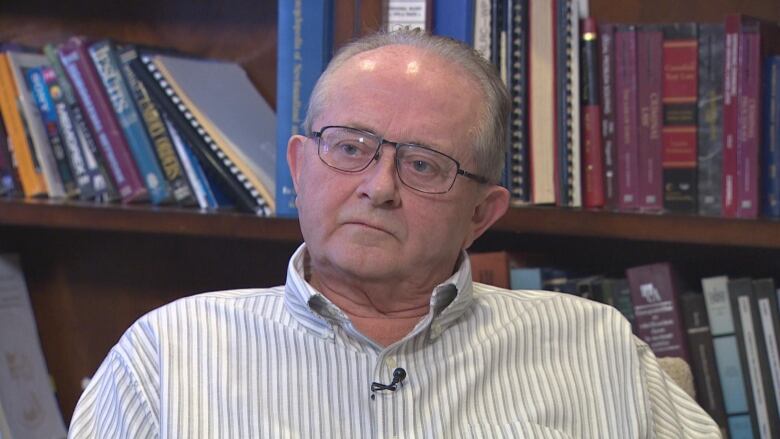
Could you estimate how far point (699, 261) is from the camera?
1.83 meters

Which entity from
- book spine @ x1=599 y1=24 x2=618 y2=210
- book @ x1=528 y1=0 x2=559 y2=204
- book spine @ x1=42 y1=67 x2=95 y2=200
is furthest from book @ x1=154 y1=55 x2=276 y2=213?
book spine @ x1=599 y1=24 x2=618 y2=210

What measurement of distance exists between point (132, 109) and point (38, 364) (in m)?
0.55

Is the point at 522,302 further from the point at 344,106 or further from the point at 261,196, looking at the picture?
the point at 261,196

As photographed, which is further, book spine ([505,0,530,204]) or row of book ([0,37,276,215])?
row of book ([0,37,276,215])

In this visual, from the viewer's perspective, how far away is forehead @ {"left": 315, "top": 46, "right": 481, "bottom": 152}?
1.29m

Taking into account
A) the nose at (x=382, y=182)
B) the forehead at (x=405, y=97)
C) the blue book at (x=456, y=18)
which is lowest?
the nose at (x=382, y=182)

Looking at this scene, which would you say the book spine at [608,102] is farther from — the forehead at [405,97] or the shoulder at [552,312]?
the forehead at [405,97]

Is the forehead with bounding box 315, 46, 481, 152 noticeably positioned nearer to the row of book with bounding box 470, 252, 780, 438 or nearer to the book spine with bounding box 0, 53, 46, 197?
the row of book with bounding box 470, 252, 780, 438

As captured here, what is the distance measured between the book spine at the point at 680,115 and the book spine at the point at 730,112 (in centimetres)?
4

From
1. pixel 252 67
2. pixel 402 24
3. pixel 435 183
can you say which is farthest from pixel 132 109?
pixel 435 183

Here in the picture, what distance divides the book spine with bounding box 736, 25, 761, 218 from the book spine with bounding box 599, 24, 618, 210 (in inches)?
7.2

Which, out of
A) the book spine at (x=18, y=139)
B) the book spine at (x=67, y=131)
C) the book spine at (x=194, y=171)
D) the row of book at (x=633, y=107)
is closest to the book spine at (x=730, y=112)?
the row of book at (x=633, y=107)

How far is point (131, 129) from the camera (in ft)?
6.31

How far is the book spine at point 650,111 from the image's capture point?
1651 mm
